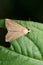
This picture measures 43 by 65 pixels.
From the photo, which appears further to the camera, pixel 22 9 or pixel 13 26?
pixel 22 9

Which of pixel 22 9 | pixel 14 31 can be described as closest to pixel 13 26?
pixel 14 31

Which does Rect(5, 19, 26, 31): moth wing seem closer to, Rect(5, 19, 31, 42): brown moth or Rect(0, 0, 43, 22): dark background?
Rect(5, 19, 31, 42): brown moth

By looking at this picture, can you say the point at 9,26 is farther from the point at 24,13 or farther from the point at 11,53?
the point at 24,13

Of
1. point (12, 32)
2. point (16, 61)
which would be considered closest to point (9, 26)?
point (12, 32)

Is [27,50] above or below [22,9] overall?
below

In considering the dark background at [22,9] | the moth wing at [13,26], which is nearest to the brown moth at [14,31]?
the moth wing at [13,26]

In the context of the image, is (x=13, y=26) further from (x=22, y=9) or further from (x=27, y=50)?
(x=22, y=9)

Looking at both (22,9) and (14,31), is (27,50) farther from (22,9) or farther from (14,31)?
(22,9)
